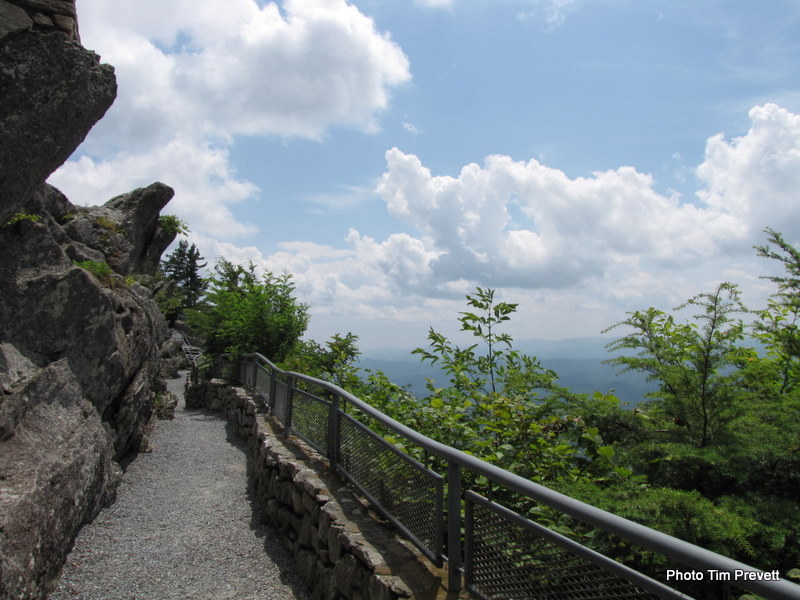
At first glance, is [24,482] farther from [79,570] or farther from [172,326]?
[172,326]

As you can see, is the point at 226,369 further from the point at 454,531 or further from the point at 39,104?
the point at 454,531

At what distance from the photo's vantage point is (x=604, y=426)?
168 inches

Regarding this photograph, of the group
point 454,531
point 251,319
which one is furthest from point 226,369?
point 454,531

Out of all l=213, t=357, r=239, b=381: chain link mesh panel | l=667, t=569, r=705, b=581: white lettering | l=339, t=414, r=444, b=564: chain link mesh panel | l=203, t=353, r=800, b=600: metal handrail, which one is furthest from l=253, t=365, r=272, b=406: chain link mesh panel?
l=667, t=569, r=705, b=581: white lettering

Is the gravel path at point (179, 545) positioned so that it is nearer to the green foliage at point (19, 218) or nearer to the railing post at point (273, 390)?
the railing post at point (273, 390)

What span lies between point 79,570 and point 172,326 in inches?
1393

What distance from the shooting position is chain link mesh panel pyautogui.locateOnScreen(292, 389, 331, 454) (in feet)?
20.2

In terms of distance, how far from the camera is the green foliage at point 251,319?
51.1ft

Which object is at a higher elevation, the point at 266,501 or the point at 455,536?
the point at 455,536

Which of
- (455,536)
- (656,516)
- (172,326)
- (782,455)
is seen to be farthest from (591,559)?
(172,326)

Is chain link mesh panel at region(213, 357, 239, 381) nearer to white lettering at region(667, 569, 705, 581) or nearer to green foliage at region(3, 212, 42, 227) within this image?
green foliage at region(3, 212, 42, 227)

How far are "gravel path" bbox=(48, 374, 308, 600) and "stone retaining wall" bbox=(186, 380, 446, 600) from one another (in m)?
0.30

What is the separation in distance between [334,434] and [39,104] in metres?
4.89

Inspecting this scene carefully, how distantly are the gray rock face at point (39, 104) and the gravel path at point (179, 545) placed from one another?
12.6 ft
